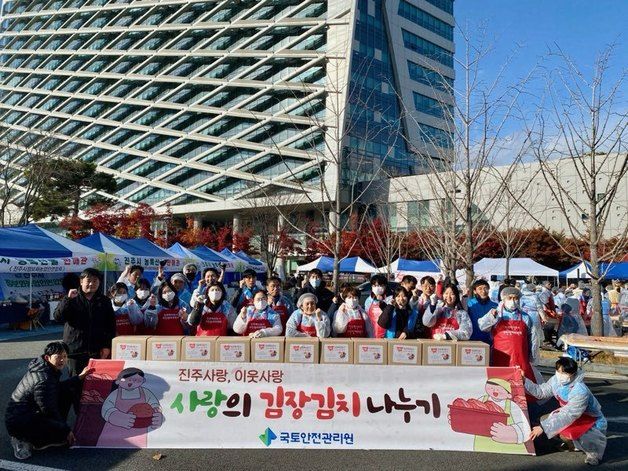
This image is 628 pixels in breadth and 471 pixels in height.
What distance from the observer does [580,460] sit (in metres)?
4.31

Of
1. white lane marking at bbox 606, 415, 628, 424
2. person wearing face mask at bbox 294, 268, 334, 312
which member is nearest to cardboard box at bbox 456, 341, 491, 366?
white lane marking at bbox 606, 415, 628, 424

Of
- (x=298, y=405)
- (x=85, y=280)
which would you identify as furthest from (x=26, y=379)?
(x=298, y=405)

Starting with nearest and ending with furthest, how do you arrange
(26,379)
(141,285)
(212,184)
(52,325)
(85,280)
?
1. (26,379)
2. (85,280)
3. (141,285)
4. (52,325)
5. (212,184)

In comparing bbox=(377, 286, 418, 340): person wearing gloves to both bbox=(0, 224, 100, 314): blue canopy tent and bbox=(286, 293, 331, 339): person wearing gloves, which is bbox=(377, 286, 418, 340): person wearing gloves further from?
bbox=(0, 224, 100, 314): blue canopy tent

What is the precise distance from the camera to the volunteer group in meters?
4.30

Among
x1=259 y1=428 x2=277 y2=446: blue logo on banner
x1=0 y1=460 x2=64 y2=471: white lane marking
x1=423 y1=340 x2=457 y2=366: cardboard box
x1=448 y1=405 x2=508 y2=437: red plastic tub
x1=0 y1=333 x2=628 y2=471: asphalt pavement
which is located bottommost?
x1=0 y1=460 x2=64 y2=471: white lane marking

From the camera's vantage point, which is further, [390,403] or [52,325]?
[52,325]

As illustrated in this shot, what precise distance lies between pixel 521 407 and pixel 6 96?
90981 mm

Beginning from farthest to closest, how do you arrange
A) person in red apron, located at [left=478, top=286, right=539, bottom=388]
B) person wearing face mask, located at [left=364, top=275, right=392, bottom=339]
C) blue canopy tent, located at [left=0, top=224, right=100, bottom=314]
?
blue canopy tent, located at [left=0, top=224, right=100, bottom=314] → person wearing face mask, located at [left=364, top=275, right=392, bottom=339] → person in red apron, located at [left=478, top=286, right=539, bottom=388]

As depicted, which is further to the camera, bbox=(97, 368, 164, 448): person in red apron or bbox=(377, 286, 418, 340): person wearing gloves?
bbox=(377, 286, 418, 340): person wearing gloves

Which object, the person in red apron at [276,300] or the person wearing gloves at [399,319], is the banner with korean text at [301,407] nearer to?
the person wearing gloves at [399,319]

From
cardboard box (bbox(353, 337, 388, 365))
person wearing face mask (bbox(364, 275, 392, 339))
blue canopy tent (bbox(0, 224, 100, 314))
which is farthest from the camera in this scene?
blue canopy tent (bbox(0, 224, 100, 314))

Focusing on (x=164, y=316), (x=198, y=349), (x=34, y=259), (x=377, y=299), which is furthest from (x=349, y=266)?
(x=198, y=349)

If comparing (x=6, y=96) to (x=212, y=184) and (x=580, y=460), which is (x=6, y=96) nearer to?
(x=212, y=184)
